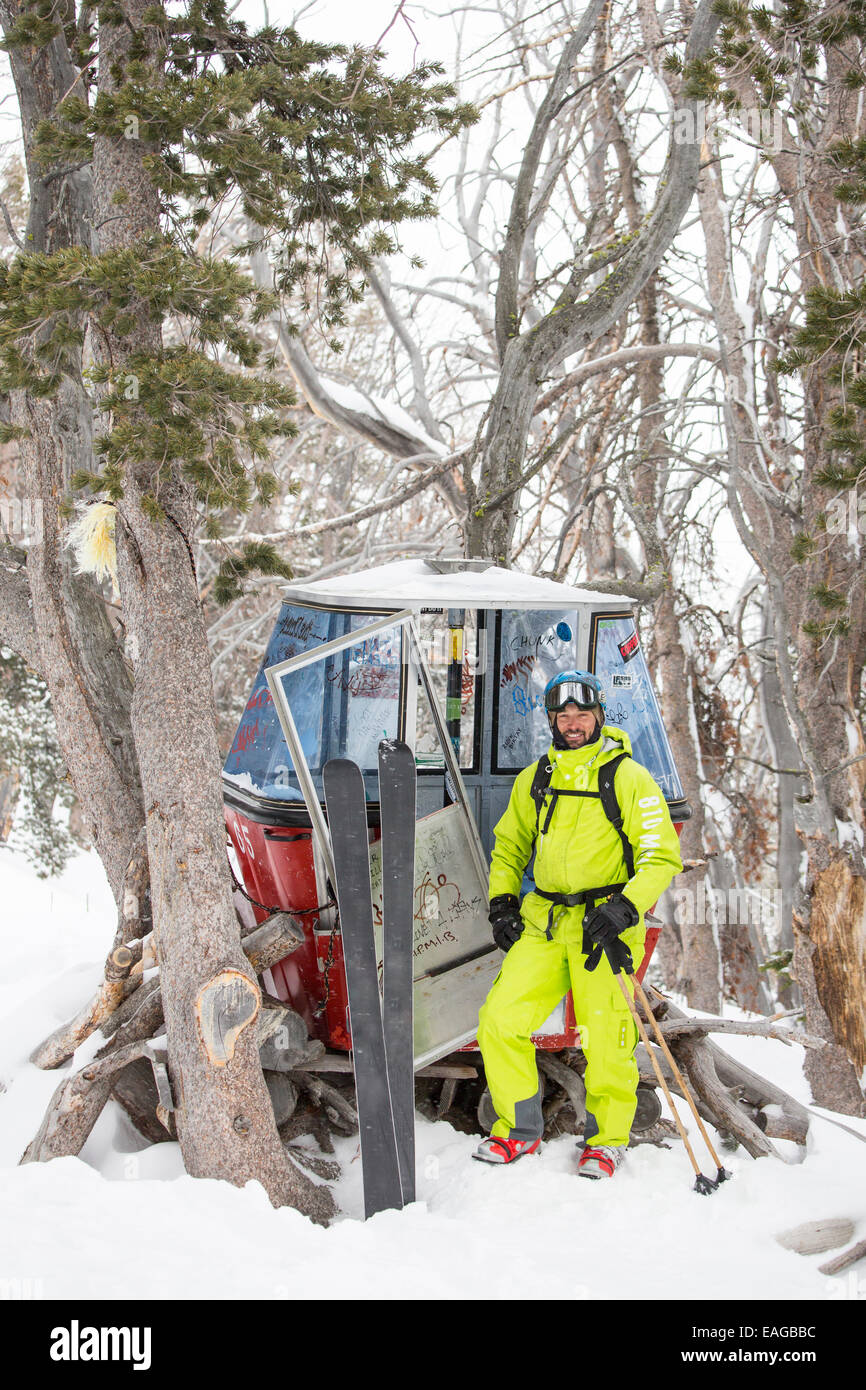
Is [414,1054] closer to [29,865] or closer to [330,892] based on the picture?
[330,892]

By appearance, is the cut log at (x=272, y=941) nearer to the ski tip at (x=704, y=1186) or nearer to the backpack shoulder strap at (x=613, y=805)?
the backpack shoulder strap at (x=613, y=805)

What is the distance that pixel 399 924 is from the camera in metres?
4.39

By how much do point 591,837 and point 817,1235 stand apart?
5.64ft

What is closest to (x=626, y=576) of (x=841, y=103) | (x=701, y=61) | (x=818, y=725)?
(x=818, y=725)

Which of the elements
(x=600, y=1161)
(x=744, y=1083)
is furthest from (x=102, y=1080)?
(x=744, y=1083)

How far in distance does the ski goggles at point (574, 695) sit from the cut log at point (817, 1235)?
7.16 feet

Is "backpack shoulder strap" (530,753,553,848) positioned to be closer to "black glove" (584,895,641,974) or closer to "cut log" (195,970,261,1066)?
"black glove" (584,895,641,974)

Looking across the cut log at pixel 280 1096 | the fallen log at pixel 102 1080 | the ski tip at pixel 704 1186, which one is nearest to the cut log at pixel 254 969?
the fallen log at pixel 102 1080

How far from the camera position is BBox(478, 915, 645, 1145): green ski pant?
443 centimetres

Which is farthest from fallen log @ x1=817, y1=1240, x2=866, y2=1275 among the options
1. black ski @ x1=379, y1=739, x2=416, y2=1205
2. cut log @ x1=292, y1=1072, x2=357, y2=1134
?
cut log @ x1=292, y1=1072, x2=357, y2=1134

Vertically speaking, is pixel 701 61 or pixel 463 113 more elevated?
pixel 701 61

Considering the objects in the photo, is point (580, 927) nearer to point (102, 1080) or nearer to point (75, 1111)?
point (102, 1080)

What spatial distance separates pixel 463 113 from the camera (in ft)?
16.5
